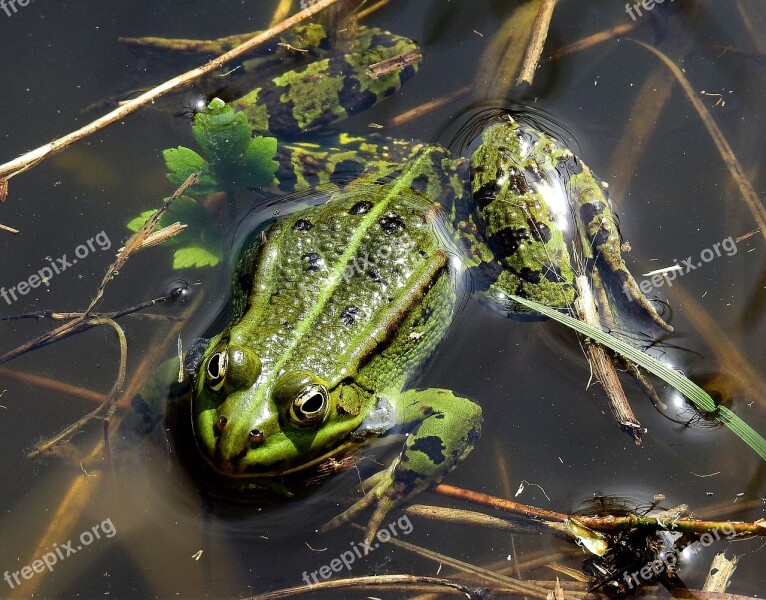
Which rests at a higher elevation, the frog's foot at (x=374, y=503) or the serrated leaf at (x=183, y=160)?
the serrated leaf at (x=183, y=160)

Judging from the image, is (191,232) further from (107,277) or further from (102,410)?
(102,410)

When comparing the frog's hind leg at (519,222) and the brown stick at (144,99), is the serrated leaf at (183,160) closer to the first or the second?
the brown stick at (144,99)

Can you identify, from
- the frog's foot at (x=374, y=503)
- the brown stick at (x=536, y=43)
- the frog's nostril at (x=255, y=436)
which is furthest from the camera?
the brown stick at (x=536, y=43)

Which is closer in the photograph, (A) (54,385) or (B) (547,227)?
(A) (54,385)

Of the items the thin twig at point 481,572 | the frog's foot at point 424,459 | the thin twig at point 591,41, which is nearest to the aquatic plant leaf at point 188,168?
the frog's foot at point 424,459

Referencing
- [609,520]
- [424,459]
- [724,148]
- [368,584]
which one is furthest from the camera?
[724,148]

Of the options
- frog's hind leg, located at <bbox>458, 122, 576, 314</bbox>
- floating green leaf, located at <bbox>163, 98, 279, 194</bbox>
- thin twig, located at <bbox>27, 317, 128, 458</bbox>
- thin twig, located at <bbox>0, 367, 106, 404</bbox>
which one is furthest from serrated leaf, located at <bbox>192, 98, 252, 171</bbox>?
thin twig, located at <bbox>0, 367, 106, 404</bbox>

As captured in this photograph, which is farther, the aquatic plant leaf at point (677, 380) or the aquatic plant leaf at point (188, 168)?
the aquatic plant leaf at point (188, 168)

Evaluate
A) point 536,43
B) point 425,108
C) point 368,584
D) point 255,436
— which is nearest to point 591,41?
point 536,43
